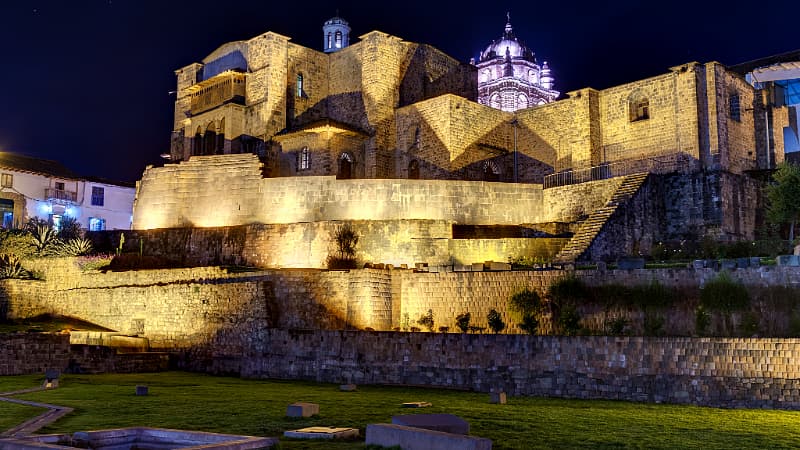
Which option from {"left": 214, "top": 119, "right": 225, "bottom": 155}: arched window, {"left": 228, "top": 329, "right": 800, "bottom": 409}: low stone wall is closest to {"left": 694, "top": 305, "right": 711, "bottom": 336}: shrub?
{"left": 228, "top": 329, "right": 800, "bottom": 409}: low stone wall

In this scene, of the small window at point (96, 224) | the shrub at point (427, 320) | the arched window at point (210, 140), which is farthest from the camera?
the small window at point (96, 224)

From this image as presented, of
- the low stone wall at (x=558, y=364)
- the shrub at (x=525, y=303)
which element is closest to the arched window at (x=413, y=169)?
the shrub at (x=525, y=303)

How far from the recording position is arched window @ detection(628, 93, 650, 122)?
29.0 meters

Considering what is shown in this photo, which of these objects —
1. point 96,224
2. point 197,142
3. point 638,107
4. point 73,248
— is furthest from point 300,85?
point 638,107

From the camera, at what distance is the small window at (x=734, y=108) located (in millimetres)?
27422

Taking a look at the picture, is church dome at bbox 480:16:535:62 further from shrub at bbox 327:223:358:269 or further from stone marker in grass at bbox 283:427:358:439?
stone marker in grass at bbox 283:427:358:439

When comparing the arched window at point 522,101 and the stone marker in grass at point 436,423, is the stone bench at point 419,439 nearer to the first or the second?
the stone marker in grass at point 436,423

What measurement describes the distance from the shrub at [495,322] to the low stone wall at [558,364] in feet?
8.08

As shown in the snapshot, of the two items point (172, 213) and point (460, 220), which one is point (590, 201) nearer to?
point (460, 220)

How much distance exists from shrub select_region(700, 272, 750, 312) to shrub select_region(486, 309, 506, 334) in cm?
455

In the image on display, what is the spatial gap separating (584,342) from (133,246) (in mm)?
18959

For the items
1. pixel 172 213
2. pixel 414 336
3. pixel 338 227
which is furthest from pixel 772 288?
pixel 172 213

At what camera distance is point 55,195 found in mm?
39344

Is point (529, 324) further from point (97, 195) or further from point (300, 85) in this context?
point (97, 195)
